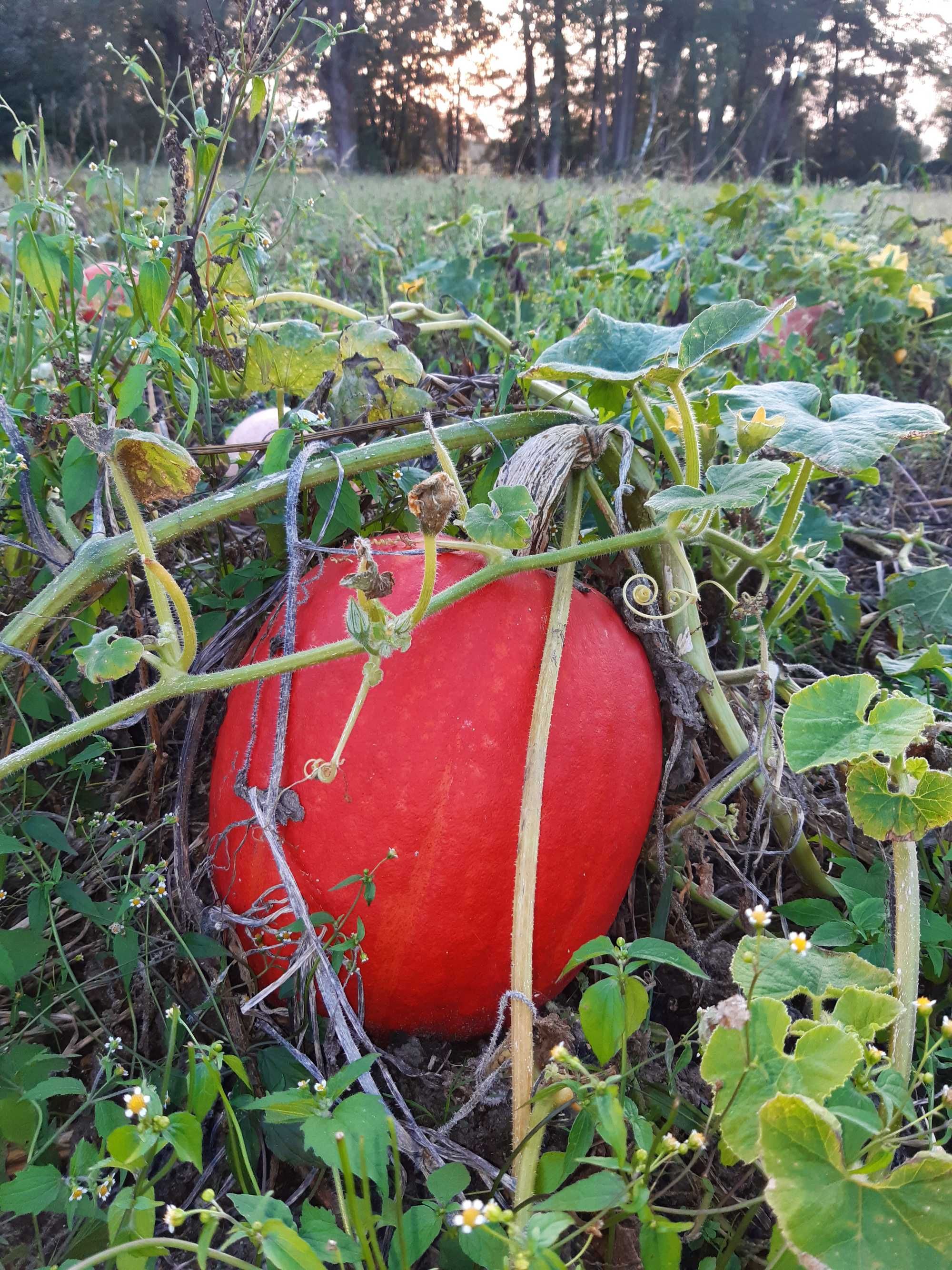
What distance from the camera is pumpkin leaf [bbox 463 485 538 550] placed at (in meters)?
0.93

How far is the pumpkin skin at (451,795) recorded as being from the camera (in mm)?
987

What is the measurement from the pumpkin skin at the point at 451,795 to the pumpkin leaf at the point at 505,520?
123 mm

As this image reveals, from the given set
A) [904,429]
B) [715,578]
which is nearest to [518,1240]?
[904,429]

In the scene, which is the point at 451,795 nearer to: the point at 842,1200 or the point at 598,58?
the point at 842,1200

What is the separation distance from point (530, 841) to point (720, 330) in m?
0.59

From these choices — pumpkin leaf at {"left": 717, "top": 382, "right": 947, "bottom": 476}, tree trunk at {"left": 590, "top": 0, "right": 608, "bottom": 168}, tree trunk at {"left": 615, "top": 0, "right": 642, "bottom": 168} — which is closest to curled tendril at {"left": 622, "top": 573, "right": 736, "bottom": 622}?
pumpkin leaf at {"left": 717, "top": 382, "right": 947, "bottom": 476}

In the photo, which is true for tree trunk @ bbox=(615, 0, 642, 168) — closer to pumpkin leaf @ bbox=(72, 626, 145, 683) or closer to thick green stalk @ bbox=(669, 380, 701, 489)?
thick green stalk @ bbox=(669, 380, 701, 489)

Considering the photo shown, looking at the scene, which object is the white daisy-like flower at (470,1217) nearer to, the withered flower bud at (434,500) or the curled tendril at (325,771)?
the curled tendril at (325,771)

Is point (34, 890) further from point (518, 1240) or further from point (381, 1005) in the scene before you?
point (518, 1240)

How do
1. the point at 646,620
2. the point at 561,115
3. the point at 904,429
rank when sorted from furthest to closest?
the point at 561,115 → the point at 646,620 → the point at 904,429

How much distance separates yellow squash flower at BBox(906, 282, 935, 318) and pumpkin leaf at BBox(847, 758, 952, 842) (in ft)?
7.04

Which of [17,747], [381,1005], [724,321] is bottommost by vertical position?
[381,1005]

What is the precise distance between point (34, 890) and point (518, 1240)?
0.71 m

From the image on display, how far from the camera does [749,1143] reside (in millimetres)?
656
